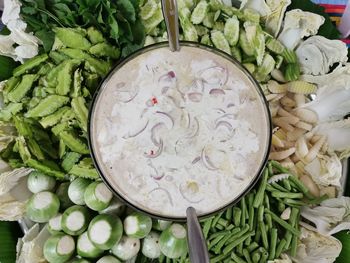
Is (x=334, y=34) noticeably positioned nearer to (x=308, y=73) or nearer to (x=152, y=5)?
(x=308, y=73)

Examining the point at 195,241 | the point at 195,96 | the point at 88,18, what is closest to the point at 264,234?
the point at 195,241

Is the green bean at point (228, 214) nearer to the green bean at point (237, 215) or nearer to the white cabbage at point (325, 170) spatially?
the green bean at point (237, 215)

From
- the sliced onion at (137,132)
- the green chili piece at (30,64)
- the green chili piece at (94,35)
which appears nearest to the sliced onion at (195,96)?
the sliced onion at (137,132)

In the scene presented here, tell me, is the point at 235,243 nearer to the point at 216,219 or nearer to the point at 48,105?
the point at 216,219

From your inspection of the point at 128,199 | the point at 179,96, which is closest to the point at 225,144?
the point at 179,96

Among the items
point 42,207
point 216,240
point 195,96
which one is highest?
point 195,96

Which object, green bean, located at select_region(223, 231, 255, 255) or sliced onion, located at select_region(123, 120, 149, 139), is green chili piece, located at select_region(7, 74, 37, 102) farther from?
green bean, located at select_region(223, 231, 255, 255)

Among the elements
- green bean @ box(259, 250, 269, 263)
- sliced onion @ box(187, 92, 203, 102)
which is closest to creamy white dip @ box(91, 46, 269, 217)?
sliced onion @ box(187, 92, 203, 102)
